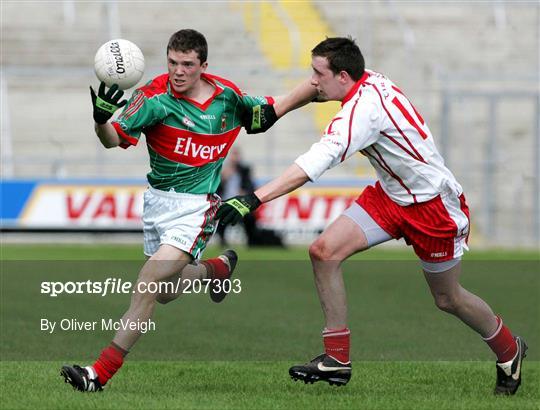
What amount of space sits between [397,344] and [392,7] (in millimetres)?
20885

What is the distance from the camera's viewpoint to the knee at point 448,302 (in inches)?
316

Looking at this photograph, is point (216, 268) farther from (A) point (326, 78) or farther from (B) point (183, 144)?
(A) point (326, 78)

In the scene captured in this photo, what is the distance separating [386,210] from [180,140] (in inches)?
59.6

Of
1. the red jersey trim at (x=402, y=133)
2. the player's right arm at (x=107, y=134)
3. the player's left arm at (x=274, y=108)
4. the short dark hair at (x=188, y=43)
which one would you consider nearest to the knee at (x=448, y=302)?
the red jersey trim at (x=402, y=133)

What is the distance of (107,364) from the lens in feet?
24.9

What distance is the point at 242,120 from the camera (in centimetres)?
873

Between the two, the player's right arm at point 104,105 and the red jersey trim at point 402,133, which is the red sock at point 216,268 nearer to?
the player's right arm at point 104,105

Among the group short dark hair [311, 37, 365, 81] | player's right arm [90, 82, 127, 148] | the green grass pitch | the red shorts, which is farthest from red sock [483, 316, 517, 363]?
player's right arm [90, 82, 127, 148]

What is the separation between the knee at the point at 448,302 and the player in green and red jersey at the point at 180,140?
5.34 ft

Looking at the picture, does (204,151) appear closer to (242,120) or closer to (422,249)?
(242,120)

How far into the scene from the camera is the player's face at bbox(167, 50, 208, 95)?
319 inches

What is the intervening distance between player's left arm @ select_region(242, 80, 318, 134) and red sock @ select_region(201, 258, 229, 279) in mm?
1210

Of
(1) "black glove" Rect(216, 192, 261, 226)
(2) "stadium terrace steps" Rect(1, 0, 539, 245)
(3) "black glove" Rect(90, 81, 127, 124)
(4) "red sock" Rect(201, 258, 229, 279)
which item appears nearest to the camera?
(1) "black glove" Rect(216, 192, 261, 226)

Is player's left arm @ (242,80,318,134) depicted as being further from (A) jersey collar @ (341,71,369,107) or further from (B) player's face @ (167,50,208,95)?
(A) jersey collar @ (341,71,369,107)
